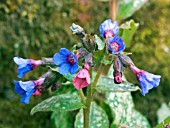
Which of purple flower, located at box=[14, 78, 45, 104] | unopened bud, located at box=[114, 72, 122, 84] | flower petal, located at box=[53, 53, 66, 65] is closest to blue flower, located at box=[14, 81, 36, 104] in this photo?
purple flower, located at box=[14, 78, 45, 104]

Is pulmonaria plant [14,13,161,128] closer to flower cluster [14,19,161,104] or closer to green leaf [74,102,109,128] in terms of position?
flower cluster [14,19,161,104]

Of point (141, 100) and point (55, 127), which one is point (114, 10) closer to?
point (141, 100)

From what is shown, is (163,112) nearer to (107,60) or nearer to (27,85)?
(107,60)

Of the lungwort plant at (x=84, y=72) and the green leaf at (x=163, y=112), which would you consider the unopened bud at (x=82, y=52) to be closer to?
the lungwort plant at (x=84, y=72)

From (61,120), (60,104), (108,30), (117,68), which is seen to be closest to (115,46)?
(117,68)

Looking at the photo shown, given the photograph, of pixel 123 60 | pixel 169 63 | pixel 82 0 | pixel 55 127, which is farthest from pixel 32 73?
pixel 123 60

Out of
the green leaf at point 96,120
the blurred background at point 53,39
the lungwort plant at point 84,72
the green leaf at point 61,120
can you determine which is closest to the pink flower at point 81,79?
the lungwort plant at point 84,72
